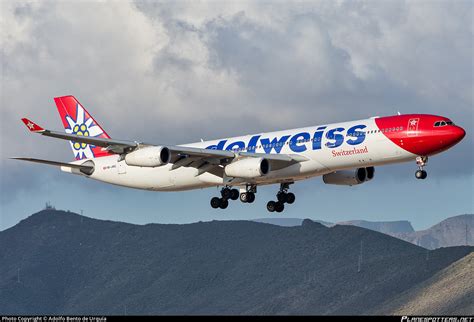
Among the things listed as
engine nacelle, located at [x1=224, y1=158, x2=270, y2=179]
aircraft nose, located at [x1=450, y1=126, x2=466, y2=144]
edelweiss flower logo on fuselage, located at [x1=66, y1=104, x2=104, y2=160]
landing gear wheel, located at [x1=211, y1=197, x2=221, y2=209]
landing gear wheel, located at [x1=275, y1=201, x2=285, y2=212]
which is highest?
edelweiss flower logo on fuselage, located at [x1=66, y1=104, x2=104, y2=160]

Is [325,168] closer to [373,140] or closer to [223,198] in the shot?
[373,140]

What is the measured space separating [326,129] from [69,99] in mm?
30599

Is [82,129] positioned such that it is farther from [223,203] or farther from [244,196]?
[244,196]

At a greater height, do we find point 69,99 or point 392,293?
point 69,99

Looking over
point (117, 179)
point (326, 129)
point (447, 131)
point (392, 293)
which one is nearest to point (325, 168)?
point (326, 129)

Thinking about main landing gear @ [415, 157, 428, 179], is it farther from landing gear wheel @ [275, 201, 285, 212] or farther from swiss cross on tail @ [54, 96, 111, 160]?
swiss cross on tail @ [54, 96, 111, 160]

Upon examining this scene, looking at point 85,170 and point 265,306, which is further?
point 265,306

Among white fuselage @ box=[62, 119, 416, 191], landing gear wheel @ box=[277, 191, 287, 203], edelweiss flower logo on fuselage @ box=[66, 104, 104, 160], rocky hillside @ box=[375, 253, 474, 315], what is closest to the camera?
white fuselage @ box=[62, 119, 416, 191]

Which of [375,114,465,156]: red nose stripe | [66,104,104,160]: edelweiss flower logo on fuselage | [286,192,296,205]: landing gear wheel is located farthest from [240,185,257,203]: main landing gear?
[66,104,104,160]: edelweiss flower logo on fuselage

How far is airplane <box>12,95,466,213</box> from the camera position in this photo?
256ft

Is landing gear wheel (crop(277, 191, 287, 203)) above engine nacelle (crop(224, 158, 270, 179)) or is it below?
below

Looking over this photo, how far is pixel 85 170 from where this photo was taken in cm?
9462

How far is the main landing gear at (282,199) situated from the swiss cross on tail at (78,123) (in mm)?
17433

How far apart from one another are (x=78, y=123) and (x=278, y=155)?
25626 millimetres
